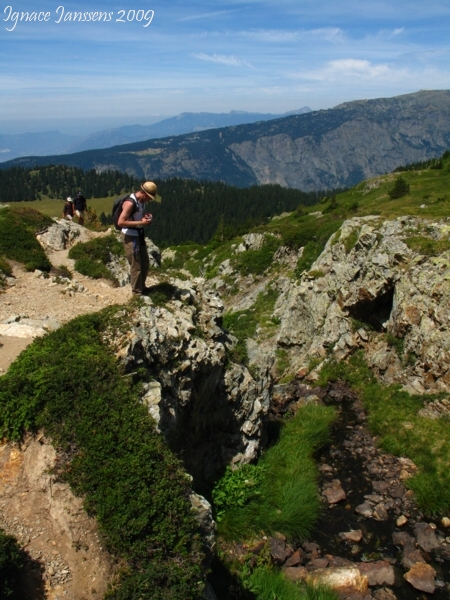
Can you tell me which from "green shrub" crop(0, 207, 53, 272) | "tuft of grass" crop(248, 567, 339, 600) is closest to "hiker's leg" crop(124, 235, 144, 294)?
"green shrub" crop(0, 207, 53, 272)

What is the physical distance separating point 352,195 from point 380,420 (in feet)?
198

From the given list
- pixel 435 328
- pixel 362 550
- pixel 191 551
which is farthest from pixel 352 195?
pixel 191 551

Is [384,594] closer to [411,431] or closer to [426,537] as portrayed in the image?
[426,537]

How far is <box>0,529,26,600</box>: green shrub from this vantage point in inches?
276

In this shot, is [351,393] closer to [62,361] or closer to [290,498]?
[290,498]

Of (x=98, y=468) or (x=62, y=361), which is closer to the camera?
(x=98, y=468)

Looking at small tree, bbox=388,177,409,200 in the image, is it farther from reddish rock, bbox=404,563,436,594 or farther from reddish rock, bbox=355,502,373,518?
reddish rock, bbox=404,563,436,594

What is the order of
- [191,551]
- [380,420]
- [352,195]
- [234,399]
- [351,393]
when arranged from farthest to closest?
[352,195]
[351,393]
[380,420]
[234,399]
[191,551]

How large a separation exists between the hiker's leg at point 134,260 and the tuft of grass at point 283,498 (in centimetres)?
803

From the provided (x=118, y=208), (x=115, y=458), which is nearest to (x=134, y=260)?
(x=118, y=208)

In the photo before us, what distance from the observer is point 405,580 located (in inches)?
466

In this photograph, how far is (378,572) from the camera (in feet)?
39.4

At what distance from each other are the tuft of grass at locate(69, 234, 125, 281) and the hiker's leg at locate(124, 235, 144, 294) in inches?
275

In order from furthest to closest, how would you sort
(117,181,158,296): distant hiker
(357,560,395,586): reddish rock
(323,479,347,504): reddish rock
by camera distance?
(323,479,347,504): reddish rock < (117,181,158,296): distant hiker < (357,560,395,586): reddish rock
